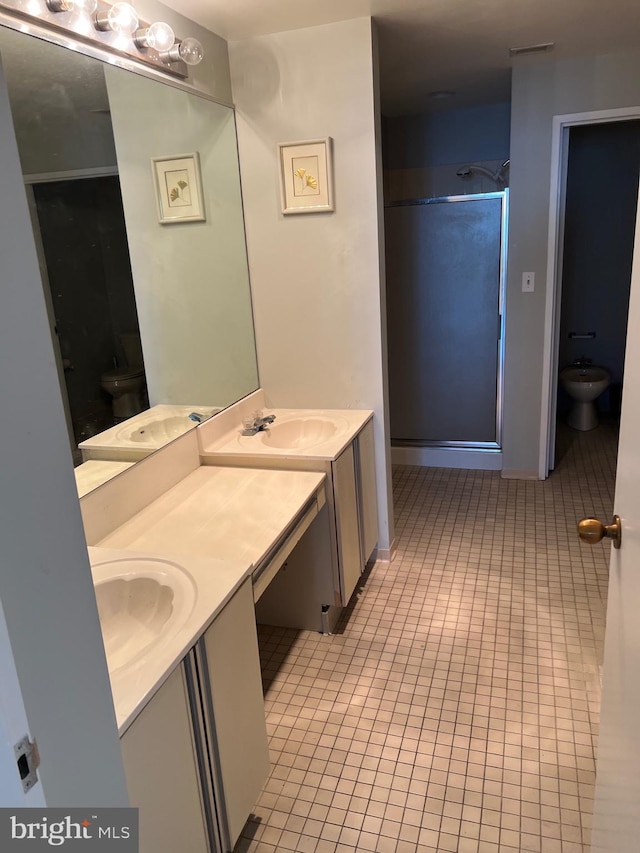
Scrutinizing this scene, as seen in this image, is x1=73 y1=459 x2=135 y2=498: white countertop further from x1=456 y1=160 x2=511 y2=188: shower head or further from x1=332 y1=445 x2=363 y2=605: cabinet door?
x1=456 y1=160 x2=511 y2=188: shower head

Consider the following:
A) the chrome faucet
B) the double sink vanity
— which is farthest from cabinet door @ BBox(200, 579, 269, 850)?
the chrome faucet

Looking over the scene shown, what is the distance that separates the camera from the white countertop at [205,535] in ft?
3.99

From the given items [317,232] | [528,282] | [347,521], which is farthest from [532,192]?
[347,521]

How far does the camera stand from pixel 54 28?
167 centimetres

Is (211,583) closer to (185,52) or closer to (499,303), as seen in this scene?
(185,52)

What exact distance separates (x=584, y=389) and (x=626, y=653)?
12.8 feet

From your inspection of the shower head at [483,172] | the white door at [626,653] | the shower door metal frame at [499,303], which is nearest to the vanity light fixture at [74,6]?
the white door at [626,653]

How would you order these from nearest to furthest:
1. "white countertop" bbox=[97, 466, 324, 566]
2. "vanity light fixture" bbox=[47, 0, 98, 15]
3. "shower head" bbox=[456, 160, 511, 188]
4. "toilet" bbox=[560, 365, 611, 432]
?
"vanity light fixture" bbox=[47, 0, 98, 15] → "white countertop" bbox=[97, 466, 324, 566] → "shower head" bbox=[456, 160, 511, 188] → "toilet" bbox=[560, 365, 611, 432]

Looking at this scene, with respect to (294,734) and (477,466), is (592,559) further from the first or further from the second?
(294,734)

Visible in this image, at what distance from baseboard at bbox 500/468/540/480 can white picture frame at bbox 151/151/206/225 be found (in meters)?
2.49

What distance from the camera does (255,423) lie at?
274 cm

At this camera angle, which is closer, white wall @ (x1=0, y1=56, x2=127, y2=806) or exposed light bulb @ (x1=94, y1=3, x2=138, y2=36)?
white wall @ (x1=0, y1=56, x2=127, y2=806)

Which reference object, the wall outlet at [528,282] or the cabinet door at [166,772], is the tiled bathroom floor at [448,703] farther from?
the wall outlet at [528,282]

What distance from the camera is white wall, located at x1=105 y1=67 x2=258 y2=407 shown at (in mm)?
2107
